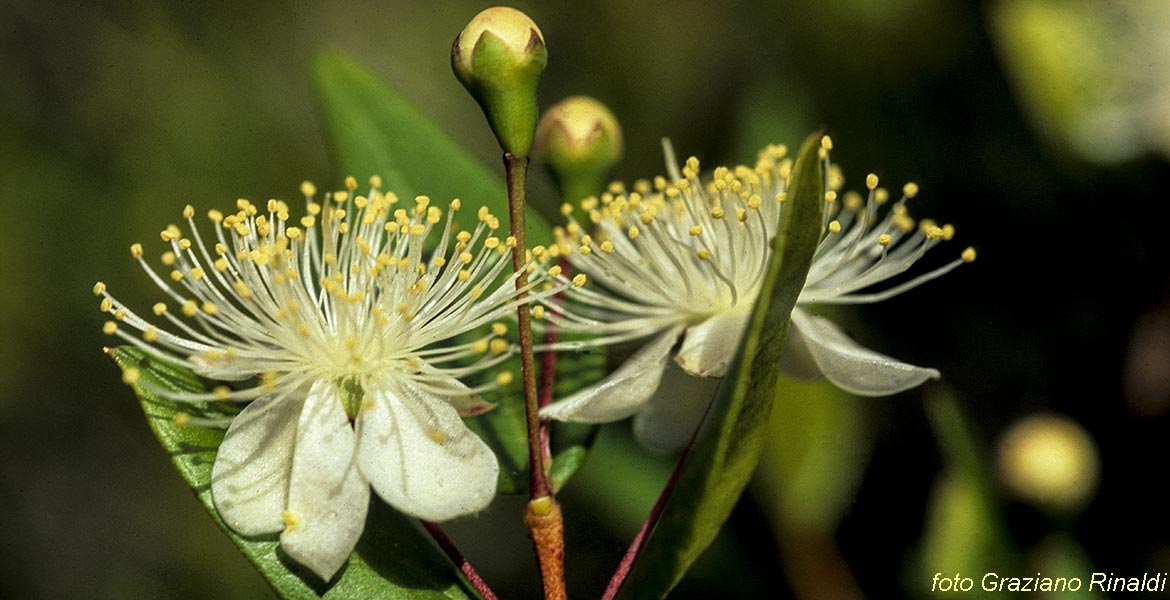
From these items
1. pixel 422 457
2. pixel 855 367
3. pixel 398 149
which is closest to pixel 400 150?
pixel 398 149

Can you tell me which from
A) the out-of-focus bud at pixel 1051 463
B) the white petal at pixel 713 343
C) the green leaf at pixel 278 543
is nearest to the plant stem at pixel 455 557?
the green leaf at pixel 278 543

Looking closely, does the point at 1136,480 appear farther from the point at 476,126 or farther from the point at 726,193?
the point at 476,126

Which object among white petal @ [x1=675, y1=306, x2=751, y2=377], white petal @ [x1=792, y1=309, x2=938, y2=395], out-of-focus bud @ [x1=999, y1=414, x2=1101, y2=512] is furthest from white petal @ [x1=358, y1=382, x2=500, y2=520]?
out-of-focus bud @ [x1=999, y1=414, x2=1101, y2=512]

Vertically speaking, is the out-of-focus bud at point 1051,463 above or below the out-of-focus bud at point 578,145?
below

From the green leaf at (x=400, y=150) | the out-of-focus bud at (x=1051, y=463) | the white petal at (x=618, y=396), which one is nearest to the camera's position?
the white petal at (x=618, y=396)

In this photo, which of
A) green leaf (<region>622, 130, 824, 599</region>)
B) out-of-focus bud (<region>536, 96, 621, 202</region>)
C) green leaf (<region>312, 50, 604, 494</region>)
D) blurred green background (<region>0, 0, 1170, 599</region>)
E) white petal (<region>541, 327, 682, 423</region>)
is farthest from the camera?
blurred green background (<region>0, 0, 1170, 599</region>)

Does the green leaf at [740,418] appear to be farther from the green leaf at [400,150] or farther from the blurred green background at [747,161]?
the blurred green background at [747,161]

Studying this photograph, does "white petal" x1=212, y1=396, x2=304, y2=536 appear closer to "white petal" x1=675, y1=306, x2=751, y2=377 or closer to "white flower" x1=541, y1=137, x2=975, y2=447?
"white flower" x1=541, y1=137, x2=975, y2=447
